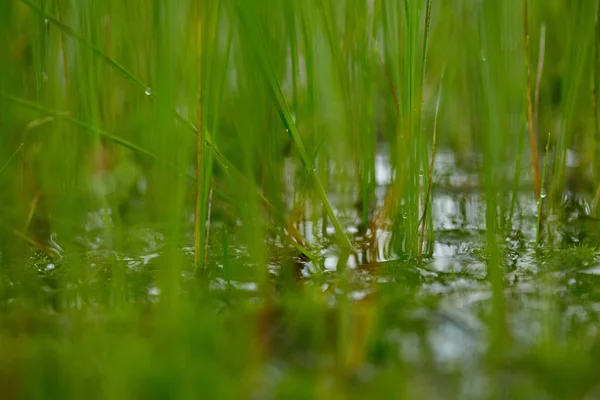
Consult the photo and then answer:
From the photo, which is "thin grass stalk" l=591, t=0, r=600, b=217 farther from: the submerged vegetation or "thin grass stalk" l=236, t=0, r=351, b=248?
"thin grass stalk" l=236, t=0, r=351, b=248

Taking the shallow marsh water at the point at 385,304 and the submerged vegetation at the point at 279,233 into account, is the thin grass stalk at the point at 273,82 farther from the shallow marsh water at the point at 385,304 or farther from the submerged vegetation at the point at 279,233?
the shallow marsh water at the point at 385,304

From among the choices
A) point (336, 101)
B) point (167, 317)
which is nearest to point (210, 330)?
point (167, 317)

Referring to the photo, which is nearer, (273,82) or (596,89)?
(273,82)

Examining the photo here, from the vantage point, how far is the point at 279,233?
1.00 metres

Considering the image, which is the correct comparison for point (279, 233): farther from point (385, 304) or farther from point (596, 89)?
point (596, 89)

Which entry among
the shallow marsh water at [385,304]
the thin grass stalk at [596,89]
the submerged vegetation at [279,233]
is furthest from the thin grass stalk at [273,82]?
the thin grass stalk at [596,89]

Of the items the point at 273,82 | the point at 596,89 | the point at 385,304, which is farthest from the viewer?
the point at 596,89

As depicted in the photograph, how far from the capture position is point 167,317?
686 mm

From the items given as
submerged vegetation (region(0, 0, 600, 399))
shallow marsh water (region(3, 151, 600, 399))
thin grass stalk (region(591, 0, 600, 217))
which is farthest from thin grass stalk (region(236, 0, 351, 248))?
thin grass stalk (region(591, 0, 600, 217))

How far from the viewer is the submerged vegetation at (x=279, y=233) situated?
2.06ft

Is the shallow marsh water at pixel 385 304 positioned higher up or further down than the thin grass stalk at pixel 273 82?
further down

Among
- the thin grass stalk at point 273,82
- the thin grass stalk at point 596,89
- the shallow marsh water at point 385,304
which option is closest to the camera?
the shallow marsh water at point 385,304

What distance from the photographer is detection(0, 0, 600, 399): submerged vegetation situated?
0.63 metres

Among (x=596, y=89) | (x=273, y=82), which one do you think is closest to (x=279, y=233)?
(x=273, y=82)
